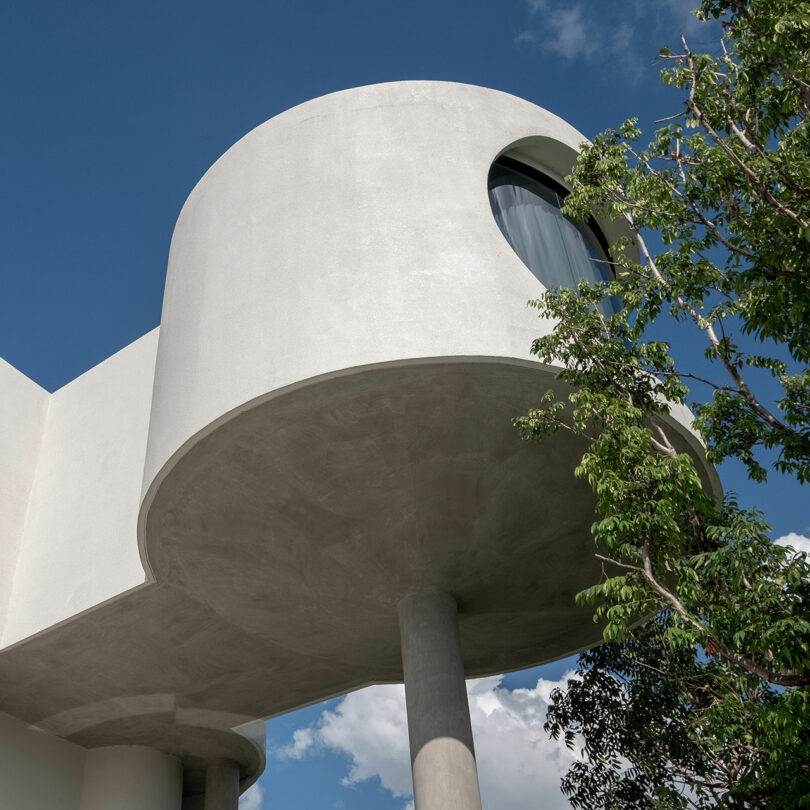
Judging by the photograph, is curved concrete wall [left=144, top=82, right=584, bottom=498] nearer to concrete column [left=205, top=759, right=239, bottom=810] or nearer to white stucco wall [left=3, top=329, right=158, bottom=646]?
white stucco wall [left=3, top=329, right=158, bottom=646]

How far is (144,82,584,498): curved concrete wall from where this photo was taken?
9.96 meters

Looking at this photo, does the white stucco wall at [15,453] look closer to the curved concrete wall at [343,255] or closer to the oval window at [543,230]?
the curved concrete wall at [343,255]

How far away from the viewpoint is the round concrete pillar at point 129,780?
1675 cm

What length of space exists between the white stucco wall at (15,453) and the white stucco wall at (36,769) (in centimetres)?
298

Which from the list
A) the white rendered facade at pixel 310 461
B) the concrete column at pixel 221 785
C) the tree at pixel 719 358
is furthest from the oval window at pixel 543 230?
the concrete column at pixel 221 785

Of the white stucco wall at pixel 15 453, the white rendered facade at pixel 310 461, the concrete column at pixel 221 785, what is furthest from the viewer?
the concrete column at pixel 221 785

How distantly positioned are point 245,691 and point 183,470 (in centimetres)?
713

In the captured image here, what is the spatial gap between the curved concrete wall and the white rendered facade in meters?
0.03

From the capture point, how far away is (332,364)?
32.1 feet

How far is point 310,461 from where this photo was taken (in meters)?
10.8

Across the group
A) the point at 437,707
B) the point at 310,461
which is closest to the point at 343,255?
the point at 310,461

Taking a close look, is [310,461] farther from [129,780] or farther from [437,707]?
[129,780]

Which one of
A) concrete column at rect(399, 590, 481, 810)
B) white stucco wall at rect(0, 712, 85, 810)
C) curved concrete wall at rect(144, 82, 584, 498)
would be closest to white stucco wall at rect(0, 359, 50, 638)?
white stucco wall at rect(0, 712, 85, 810)

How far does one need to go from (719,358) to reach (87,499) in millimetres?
10656
